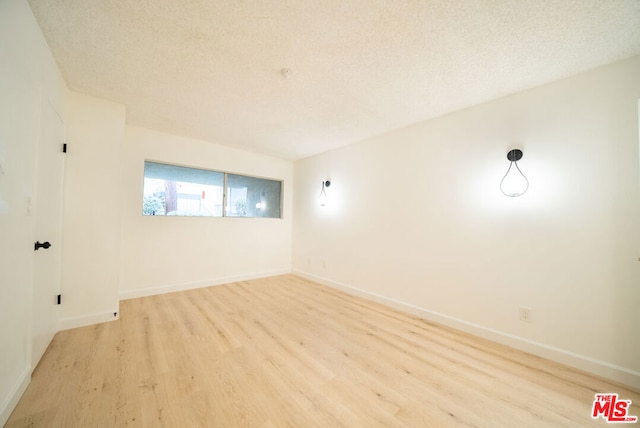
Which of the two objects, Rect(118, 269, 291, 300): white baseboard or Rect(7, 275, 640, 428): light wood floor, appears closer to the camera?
Rect(7, 275, 640, 428): light wood floor

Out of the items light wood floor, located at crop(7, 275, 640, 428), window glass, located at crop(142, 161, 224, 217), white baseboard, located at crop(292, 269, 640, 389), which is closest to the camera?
light wood floor, located at crop(7, 275, 640, 428)

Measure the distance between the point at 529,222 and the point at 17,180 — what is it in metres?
3.85

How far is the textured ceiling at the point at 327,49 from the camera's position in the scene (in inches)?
55.8

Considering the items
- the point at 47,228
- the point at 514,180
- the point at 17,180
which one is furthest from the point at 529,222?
the point at 47,228

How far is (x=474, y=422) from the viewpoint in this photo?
52.8 inches

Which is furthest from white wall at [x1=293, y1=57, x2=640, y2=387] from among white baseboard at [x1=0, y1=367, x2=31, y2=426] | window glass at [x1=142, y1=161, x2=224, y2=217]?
white baseboard at [x1=0, y1=367, x2=31, y2=426]

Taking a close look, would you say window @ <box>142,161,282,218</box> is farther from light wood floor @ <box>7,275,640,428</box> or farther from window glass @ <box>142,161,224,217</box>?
light wood floor @ <box>7,275,640,428</box>

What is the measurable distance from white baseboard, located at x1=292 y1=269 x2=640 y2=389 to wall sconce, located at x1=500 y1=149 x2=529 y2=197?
1365 mm

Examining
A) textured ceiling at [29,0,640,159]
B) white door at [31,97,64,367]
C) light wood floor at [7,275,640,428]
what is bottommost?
light wood floor at [7,275,640,428]

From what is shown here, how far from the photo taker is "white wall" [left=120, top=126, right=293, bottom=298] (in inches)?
129

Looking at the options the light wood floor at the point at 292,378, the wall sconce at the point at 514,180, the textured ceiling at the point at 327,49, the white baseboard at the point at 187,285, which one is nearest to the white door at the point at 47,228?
the light wood floor at the point at 292,378

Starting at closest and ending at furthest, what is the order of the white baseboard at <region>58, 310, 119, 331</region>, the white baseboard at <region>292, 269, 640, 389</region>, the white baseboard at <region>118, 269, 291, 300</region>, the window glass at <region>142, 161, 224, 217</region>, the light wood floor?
the light wood floor
the white baseboard at <region>292, 269, 640, 389</region>
the white baseboard at <region>58, 310, 119, 331</region>
the white baseboard at <region>118, 269, 291, 300</region>
the window glass at <region>142, 161, 224, 217</region>

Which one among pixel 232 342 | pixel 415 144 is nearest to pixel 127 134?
pixel 232 342

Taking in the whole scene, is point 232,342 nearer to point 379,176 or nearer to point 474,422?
point 474,422
